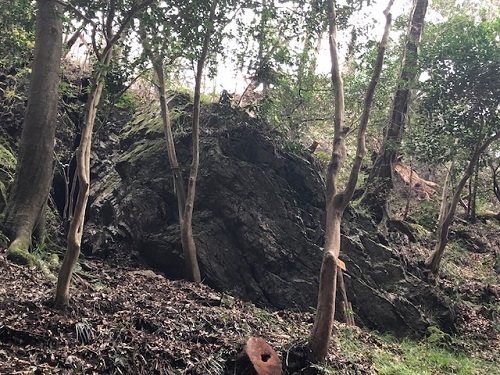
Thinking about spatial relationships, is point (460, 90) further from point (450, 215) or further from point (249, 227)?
point (249, 227)

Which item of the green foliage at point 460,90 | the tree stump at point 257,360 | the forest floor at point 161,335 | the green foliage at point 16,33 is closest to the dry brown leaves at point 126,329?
the forest floor at point 161,335

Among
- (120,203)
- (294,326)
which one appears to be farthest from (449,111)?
(120,203)

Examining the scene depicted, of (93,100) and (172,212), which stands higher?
(93,100)

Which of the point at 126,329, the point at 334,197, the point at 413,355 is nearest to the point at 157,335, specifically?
the point at 126,329

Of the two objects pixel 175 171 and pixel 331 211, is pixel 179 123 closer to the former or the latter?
pixel 175 171

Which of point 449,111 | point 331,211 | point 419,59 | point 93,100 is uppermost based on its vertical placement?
point 419,59

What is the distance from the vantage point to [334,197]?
791cm

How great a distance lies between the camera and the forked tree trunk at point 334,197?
7.06 metres

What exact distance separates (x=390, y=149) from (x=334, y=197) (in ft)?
24.2

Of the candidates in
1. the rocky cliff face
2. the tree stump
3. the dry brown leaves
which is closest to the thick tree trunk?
the dry brown leaves

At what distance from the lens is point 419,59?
12.5 meters

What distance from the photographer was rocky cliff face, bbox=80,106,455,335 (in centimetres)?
1076

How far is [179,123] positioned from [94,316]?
7522 millimetres

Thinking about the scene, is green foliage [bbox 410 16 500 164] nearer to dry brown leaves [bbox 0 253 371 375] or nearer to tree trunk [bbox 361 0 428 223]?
tree trunk [bbox 361 0 428 223]
